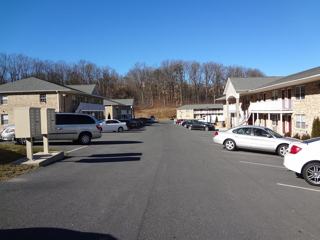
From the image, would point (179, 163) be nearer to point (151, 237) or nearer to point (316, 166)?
point (316, 166)

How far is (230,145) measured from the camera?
21297 mm

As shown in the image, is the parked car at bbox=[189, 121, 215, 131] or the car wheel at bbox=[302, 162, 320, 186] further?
the parked car at bbox=[189, 121, 215, 131]

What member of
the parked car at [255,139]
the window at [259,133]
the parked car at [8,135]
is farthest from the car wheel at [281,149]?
the parked car at [8,135]

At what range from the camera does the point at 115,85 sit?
495ft

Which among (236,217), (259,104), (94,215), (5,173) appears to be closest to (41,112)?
(5,173)

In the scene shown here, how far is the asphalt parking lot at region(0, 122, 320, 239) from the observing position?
19.2ft

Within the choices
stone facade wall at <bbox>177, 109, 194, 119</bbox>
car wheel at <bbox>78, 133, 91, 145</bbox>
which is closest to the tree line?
stone facade wall at <bbox>177, 109, 194, 119</bbox>

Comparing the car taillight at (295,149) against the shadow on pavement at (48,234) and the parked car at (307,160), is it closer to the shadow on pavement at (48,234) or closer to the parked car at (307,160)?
the parked car at (307,160)

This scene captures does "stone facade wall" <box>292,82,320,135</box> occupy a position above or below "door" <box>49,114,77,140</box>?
above

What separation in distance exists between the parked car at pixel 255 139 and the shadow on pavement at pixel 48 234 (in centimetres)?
1518

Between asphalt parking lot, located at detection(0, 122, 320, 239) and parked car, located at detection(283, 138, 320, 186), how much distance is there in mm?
307

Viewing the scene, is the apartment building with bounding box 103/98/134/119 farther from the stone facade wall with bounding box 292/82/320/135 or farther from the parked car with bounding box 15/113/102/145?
the parked car with bounding box 15/113/102/145

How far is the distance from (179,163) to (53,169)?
4.60 metres

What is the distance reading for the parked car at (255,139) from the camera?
19469mm
